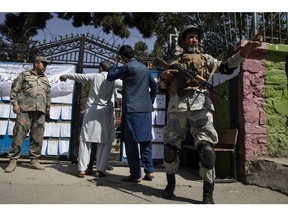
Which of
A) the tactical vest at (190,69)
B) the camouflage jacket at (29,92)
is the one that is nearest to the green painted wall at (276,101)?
the tactical vest at (190,69)

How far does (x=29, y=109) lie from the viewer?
12.3ft

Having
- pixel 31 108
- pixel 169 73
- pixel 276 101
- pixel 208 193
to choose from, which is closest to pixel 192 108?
pixel 169 73

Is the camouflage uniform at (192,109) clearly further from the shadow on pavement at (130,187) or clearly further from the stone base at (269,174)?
the stone base at (269,174)

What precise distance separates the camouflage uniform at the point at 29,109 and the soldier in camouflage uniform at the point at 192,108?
2259 millimetres

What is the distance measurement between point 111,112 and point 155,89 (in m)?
0.80

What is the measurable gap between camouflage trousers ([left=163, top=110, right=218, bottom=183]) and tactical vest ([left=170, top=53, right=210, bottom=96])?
0.27 meters

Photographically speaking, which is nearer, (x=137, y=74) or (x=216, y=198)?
(x=216, y=198)

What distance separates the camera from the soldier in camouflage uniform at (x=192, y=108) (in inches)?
93.9

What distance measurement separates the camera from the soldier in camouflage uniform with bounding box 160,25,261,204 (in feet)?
7.82

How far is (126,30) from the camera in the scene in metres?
12.9

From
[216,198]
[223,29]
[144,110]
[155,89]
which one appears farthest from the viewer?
[223,29]

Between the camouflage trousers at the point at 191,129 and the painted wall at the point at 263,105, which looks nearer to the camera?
the camouflage trousers at the point at 191,129

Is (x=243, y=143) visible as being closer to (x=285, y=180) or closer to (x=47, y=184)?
(x=285, y=180)

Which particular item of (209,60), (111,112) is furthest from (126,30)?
(209,60)
